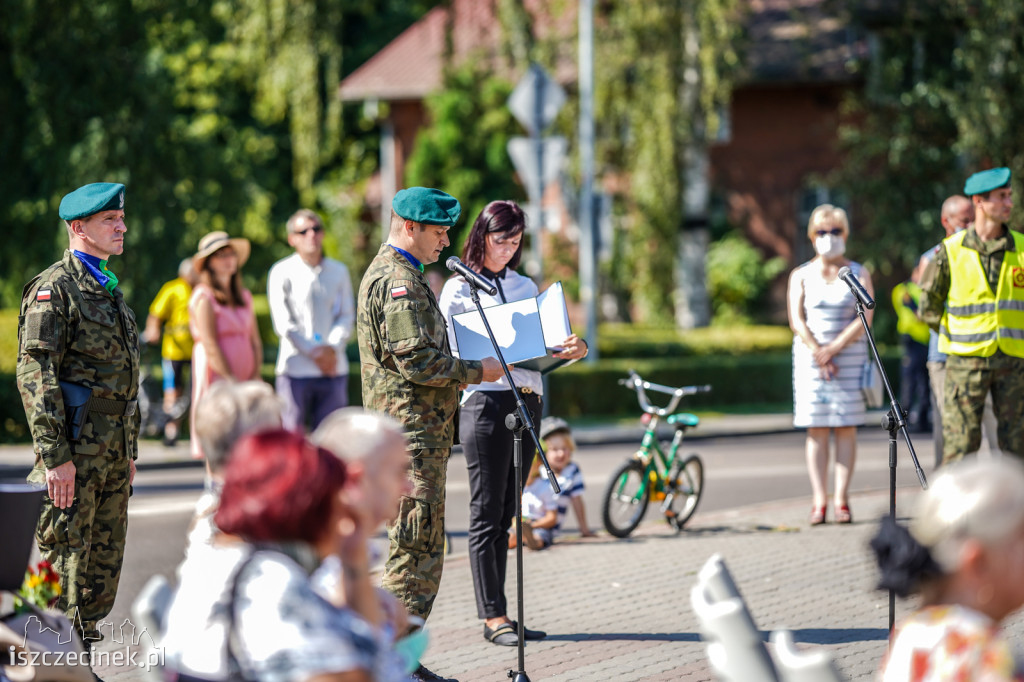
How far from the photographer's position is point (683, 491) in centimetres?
870

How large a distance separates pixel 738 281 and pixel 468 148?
7.75 meters

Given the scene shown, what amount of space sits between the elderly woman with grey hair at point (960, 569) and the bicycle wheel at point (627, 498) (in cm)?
573

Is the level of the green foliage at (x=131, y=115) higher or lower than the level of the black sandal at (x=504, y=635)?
higher

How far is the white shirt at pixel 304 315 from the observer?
8.38 m

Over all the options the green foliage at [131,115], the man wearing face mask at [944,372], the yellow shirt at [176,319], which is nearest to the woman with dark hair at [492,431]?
the man wearing face mask at [944,372]

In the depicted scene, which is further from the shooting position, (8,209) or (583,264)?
(583,264)

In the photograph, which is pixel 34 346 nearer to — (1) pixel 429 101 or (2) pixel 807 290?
(2) pixel 807 290

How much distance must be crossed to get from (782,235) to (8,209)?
20.4m

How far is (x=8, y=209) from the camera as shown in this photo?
16.3 m

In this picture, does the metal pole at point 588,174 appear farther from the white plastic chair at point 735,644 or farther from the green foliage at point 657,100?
the white plastic chair at point 735,644

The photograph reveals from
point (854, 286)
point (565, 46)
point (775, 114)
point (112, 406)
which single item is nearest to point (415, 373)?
point (112, 406)

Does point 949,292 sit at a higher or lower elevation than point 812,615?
higher

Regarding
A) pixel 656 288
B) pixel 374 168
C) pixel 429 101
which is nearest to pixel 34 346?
pixel 656 288

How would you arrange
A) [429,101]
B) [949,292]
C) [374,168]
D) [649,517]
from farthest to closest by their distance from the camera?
[374,168]
[429,101]
[649,517]
[949,292]
